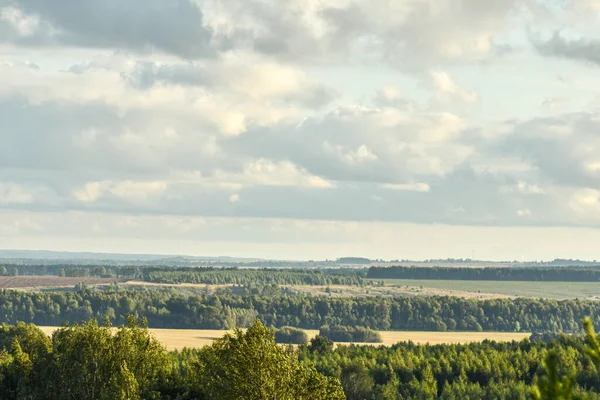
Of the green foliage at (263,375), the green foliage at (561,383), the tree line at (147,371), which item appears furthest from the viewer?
the tree line at (147,371)

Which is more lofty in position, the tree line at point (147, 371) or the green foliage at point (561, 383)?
the green foliage at point (561, 383)

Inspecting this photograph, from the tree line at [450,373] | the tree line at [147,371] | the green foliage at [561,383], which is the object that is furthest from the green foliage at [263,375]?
the tree line at [450,373]

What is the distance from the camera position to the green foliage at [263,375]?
7338cm

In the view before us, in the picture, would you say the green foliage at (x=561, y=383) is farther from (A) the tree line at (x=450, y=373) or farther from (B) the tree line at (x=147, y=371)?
(A) the tree line at (x=450, y=373)

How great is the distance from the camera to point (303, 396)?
240ft

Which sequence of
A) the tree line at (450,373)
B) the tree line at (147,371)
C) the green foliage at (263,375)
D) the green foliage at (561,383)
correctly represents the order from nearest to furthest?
1. the green foliage at (561,383)
2. the green foliage at (263,375)
3. the tree line at (147,371)
4. the tree line at (450,373)

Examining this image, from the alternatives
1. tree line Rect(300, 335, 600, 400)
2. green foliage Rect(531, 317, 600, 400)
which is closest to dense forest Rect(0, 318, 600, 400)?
green foliage Rect(531, 317, 600, 400)

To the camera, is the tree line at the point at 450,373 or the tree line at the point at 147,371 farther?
the tree line at the point at 450,373

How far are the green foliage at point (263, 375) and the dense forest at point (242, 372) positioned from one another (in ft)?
0.24

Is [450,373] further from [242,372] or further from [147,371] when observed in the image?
[242,372]

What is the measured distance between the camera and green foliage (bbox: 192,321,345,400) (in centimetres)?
7338

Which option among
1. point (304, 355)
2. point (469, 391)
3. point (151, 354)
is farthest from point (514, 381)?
Result: point (151, 354)

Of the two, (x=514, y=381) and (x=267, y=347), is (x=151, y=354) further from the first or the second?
(x=514, y=381)

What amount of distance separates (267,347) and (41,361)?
1517 inches
